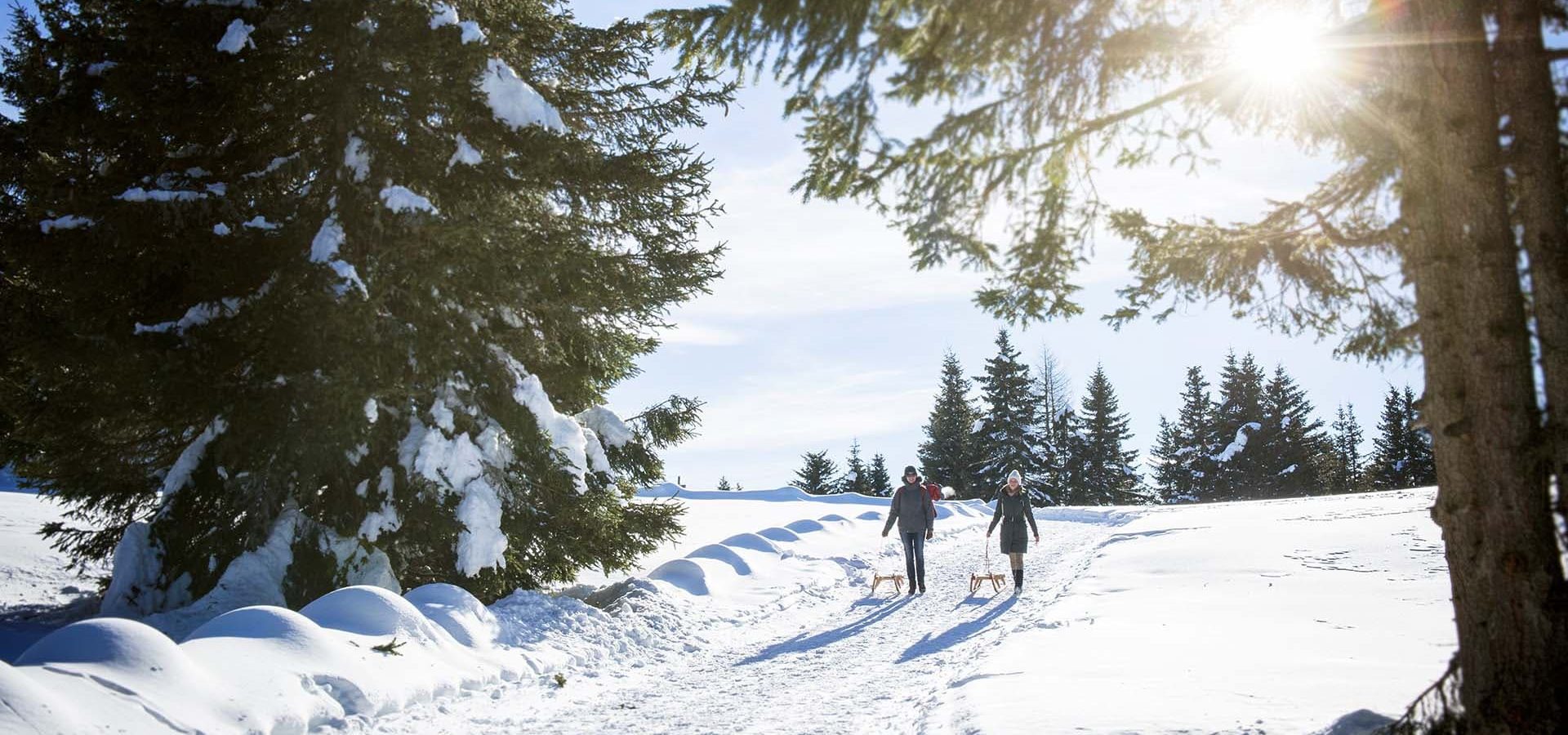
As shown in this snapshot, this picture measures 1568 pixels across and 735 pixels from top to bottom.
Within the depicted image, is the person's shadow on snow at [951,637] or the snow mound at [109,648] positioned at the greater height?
the snow mound at [109,648]

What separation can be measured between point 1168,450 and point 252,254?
6447 centimetres

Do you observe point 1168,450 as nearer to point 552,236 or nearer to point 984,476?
point 984,476

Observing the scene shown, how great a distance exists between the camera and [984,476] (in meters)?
50.5

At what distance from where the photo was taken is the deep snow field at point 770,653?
5.76 metres

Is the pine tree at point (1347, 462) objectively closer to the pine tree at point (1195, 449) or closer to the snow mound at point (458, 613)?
the pine tree at point (1195, 449)

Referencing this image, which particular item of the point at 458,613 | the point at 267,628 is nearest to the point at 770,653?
the point at 458,613

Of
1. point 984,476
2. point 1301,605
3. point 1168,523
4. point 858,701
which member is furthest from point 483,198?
point 984,476

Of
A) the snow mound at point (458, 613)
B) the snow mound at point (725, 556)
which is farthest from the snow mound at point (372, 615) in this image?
the snow mound at point (725, 556)

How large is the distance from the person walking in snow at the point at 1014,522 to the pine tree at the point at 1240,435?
151 feet

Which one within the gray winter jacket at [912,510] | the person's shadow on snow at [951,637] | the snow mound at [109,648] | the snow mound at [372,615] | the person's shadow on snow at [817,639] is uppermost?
the gray winter jacket at [912,510]

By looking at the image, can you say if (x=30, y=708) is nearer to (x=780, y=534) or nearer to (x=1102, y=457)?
(x=780, y=534)

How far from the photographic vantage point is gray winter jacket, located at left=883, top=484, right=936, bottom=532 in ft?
47.3

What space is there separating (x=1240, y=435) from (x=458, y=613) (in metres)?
55.1

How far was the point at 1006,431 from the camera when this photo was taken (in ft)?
165
